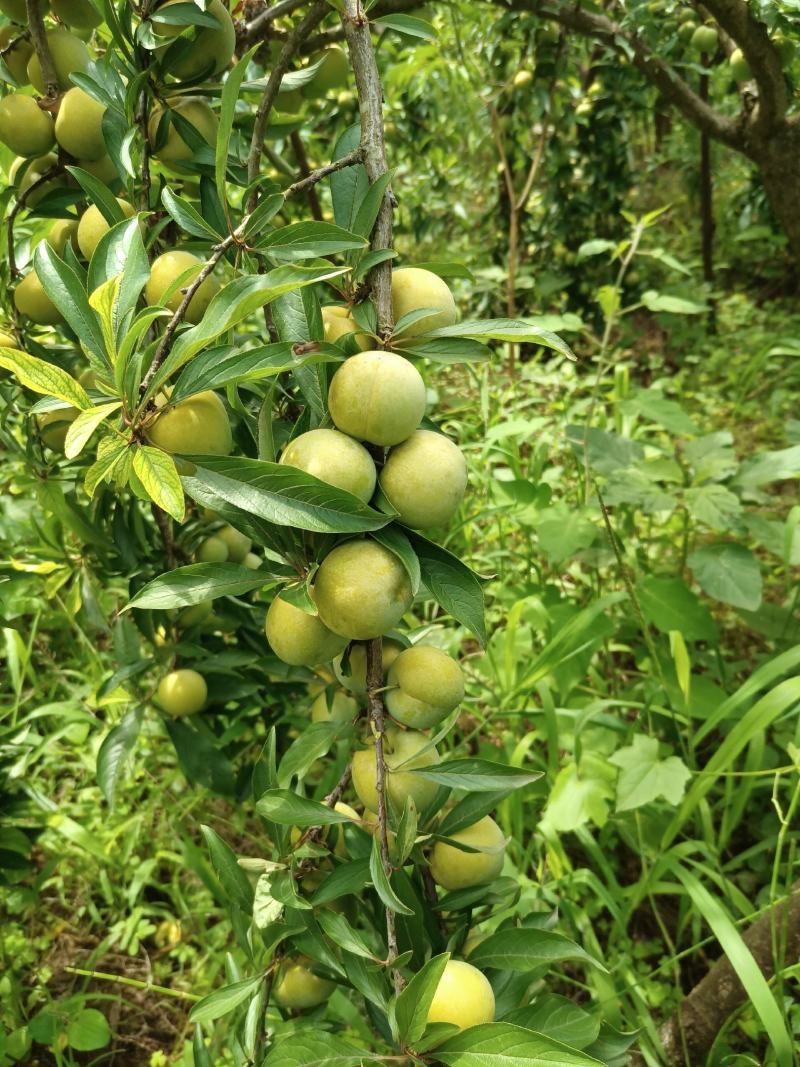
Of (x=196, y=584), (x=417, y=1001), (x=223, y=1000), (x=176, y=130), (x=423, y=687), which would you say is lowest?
(x=223, y=1000)

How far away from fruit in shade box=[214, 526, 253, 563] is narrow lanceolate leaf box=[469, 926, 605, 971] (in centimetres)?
65

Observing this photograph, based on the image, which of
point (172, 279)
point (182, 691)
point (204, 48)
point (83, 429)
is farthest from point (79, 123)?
point (182, 691)

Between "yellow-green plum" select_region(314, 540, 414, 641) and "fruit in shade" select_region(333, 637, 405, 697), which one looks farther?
"fruit in shade" select_region(333, 637, 405, 697)

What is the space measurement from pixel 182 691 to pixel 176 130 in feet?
2.56

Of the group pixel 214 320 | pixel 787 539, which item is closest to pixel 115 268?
pixel 214 320

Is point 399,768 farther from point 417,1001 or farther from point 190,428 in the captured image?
point 190,428

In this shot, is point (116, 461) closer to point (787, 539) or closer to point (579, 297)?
point (787, 539)

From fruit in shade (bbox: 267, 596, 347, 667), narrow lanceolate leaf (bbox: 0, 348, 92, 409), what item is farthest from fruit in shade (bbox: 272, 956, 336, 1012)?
narrow lanceolate leaf (bbox: 0, 348, 92, 409)

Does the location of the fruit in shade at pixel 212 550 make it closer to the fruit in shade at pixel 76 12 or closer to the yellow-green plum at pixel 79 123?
the yellow-green plum at pixel 79 123

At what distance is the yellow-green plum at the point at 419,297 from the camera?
695mm

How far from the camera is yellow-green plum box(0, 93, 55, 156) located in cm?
87

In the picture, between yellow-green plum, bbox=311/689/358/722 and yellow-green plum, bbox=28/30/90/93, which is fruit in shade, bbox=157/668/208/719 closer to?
yellow-green plum, bbox=311/689/358/722

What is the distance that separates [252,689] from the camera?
48.8 inches

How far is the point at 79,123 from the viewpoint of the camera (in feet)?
2.87
